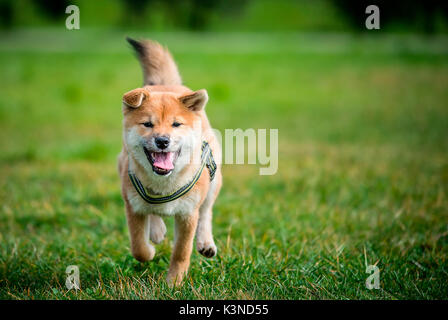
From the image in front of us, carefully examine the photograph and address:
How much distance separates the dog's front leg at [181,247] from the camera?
3529 mm

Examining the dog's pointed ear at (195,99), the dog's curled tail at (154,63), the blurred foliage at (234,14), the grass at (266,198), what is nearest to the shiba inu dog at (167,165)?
the dog's pointed ear at (195,99)

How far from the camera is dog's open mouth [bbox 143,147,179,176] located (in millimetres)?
3145

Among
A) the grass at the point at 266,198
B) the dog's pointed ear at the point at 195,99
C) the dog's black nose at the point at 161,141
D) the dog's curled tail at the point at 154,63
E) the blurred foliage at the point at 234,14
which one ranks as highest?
the blurred foliage at the point at 234,14

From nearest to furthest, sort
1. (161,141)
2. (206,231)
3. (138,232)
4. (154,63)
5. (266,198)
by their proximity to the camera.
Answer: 1. (161,141)
2. (138,232)
3. (206,231)
4. (154,63)
5. (266,198)

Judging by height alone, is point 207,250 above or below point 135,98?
below

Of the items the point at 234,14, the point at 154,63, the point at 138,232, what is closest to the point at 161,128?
the point at 138,232

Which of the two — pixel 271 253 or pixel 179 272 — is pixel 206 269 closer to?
pixel 179 272

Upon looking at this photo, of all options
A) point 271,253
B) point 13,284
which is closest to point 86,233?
point 13,284

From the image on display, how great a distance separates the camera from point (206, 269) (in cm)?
373

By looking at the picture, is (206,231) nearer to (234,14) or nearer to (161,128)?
(161,128)

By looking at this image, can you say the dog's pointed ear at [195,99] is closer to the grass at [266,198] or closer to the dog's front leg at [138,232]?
the dog's front leg at [138,232]

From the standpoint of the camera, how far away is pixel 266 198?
5898 millimetres

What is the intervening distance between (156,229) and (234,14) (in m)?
41.5

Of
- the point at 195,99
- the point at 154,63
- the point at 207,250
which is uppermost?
the point at 154,63
